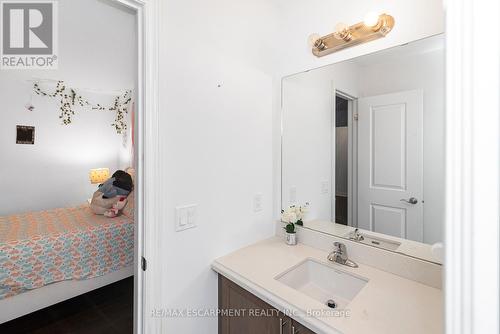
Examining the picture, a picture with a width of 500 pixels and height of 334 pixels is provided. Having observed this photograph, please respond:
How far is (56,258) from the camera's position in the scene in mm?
1968

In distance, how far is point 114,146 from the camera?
405cm

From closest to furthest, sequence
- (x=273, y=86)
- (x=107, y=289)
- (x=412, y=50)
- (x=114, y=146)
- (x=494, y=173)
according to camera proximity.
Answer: (x=494, y=173), (x=412, y=50), (x=273, y=86), (x=107, y=289), (x=114, y=146)

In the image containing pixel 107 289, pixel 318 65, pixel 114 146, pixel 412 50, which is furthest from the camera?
pixel 114 146

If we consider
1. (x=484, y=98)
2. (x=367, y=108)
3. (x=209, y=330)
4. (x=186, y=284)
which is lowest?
(x=209, y=330)

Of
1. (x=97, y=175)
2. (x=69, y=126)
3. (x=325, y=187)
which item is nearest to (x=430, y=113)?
(x=325, y=187)

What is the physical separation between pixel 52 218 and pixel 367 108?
309cm

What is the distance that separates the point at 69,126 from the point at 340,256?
13.1ft

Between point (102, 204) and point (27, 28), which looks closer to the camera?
point (27, 28)

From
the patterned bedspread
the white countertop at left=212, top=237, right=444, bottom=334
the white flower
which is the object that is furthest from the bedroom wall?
the white countertop at left=212, top=237, right=444, bottom=334

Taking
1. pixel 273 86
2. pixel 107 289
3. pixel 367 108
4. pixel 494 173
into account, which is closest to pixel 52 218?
pixel 107 289

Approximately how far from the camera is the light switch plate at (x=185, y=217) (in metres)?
1.16

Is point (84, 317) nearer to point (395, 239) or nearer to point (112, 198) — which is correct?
point (112, 198)

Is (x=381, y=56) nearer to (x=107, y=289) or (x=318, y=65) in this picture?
(x=318, y=65)

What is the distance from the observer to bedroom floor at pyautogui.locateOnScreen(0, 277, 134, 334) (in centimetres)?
188
